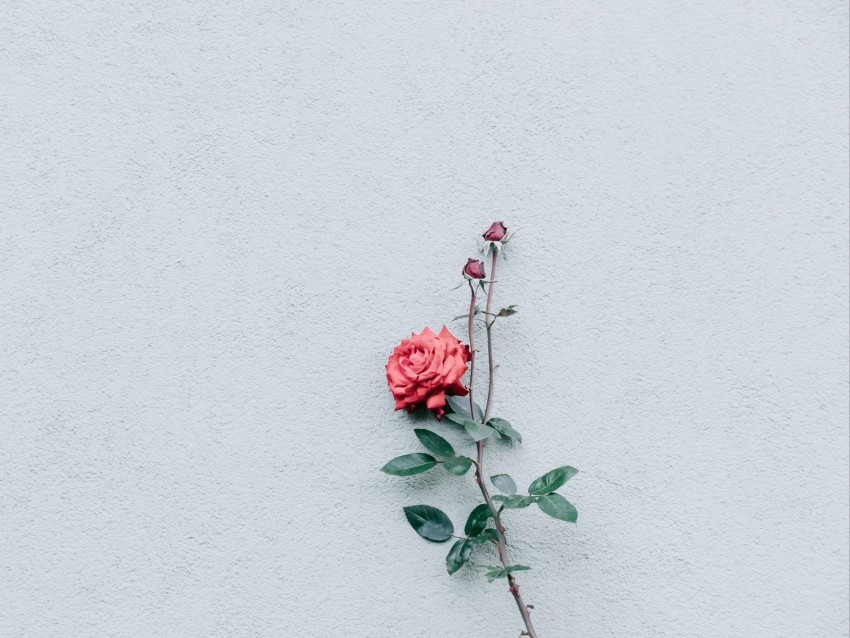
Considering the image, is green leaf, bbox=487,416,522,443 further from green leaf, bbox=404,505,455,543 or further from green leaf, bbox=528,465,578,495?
green leaf, bbox=404,505,455,543

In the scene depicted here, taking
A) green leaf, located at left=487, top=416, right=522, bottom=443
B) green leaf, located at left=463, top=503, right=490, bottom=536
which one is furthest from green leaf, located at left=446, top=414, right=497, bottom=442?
green leaf, located at left=463, top=503, right=490, bottom=536

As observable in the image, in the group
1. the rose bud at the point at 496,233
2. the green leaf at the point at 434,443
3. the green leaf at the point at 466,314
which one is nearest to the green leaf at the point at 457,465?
the green leaf at the point at 434,443

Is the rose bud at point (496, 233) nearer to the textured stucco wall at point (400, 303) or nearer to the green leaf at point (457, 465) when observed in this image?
the textured stucco wall at point (400, 303)

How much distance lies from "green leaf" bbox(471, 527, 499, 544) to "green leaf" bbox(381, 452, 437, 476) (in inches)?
6.2

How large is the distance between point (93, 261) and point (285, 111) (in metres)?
0.49

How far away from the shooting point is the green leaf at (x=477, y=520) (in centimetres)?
134

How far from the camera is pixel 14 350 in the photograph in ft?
4.65

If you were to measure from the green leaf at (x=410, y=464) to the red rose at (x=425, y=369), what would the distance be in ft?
0.30

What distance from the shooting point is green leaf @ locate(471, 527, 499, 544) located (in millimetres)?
1352

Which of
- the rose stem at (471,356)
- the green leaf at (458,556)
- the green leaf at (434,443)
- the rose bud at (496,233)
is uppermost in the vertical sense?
the rose bud at (496,233)

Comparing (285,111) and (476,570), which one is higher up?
(285,111)

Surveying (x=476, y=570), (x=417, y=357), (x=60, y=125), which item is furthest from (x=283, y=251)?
(x=476, y=570)

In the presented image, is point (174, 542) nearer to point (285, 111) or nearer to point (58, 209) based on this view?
point (58, 209)

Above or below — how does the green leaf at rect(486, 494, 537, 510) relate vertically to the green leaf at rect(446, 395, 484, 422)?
below
